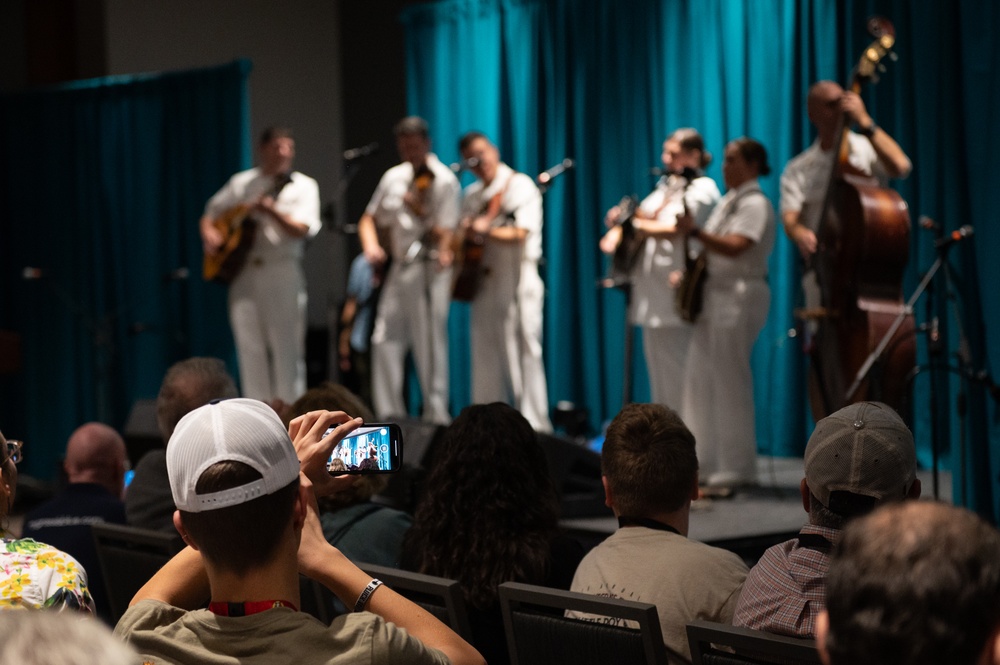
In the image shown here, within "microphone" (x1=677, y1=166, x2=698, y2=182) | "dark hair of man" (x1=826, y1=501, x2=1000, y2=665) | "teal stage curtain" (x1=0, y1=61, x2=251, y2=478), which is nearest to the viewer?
"dark hair of man" (x1=826, y1=501, x2=1000, y2=665)

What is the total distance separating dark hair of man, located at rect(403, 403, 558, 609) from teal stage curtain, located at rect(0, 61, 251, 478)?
6.61 metres

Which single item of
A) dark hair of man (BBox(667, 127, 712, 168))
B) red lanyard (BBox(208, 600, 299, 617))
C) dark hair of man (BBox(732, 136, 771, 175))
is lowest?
red lanyard (BBox(208, 600, 299, 617))

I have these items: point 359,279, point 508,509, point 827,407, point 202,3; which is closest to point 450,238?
point 359,279

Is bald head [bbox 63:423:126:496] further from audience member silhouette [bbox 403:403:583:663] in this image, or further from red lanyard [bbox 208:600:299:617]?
red lanyard [bbox 208:600:299:617]

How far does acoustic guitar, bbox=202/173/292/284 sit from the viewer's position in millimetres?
7070

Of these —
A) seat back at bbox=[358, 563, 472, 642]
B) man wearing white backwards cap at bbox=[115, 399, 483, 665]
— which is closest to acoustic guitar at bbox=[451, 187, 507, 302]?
seat back at bbox=[358, 563, 472, 642]

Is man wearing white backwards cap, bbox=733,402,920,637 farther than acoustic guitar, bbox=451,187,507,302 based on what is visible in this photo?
No

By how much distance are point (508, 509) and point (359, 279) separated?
5.44 metres

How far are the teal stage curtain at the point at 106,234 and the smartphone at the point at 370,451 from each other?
7437 mm

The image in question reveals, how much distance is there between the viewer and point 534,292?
22.5ft

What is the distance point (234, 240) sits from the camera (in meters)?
7.11

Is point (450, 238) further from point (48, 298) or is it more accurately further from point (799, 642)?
point (799, 642)

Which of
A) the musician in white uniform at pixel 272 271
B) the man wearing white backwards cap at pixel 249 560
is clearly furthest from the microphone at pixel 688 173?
the man wearing white backwards cap at pixel 249 560

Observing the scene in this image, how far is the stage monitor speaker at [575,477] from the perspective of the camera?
15.5 ft
